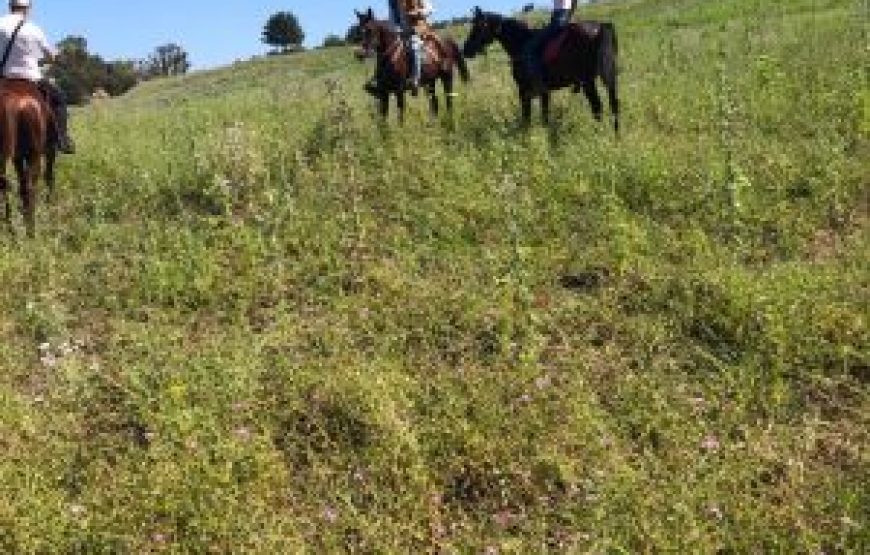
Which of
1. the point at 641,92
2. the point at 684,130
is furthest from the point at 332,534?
the point at 641,92

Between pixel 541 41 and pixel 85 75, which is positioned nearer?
pixel 541 41

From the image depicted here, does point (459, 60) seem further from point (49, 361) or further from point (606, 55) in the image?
point (49, 361)

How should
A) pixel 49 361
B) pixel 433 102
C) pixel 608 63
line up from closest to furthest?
pixel 49 361, pixel 608 63, pixel 433 102

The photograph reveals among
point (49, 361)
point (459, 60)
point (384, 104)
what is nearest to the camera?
point (49, 361)

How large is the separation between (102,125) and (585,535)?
51.1 feet

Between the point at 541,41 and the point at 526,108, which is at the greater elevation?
the point at 541,41

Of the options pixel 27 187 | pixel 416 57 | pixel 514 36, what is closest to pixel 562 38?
pixel 514 36

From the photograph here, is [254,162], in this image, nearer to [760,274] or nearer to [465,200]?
[465,200]

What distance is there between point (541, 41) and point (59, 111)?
19.8ft

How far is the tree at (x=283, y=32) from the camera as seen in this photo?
73062mm

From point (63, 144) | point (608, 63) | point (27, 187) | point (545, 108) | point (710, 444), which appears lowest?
point (710, 444)

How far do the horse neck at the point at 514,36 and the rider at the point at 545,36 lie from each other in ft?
1.71

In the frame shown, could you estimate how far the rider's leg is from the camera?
41.3ft

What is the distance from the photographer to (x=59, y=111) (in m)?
13.0
